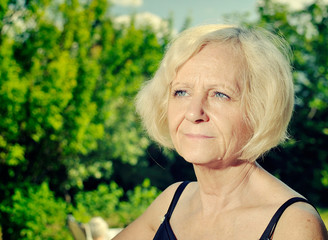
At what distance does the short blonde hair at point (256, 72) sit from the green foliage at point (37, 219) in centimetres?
421

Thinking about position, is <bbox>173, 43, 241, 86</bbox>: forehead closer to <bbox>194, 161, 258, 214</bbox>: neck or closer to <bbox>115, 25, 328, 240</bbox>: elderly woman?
<bbox>115, 25, 328, 240</bbox>: elderly woman

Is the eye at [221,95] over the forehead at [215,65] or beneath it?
beneath

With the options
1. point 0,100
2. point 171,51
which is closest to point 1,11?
point 0,100

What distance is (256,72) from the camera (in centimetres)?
145

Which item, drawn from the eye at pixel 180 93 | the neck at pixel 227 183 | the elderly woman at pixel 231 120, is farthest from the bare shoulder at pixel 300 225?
the eye at pixel 180 93

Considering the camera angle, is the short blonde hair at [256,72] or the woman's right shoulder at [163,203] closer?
the short blonde hair at [256,72]

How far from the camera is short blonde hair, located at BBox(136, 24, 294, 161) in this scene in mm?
→ 1453

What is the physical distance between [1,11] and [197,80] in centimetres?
775

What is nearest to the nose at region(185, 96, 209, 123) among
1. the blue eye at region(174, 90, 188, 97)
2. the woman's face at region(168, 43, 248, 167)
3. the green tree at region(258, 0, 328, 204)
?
the woman's face at region(168, 43, 248, 167)

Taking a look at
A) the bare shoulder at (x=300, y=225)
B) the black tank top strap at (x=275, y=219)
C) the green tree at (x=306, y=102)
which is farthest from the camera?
the green tree at (x=306, y=102)

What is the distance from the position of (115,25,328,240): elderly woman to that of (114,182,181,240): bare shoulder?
0.21m

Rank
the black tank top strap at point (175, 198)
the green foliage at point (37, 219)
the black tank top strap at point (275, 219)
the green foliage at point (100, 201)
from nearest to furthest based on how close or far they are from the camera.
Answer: the black tank top strap at point (275, 219) < the black tank top strap at point (175, 198) < the green foliage at point (37, 219) < the green foliage at point (100, 201)

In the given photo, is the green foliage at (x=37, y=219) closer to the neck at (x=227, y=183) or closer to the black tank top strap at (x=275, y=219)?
the neck at (x=227, y=183)

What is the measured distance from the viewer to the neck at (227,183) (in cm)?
157
